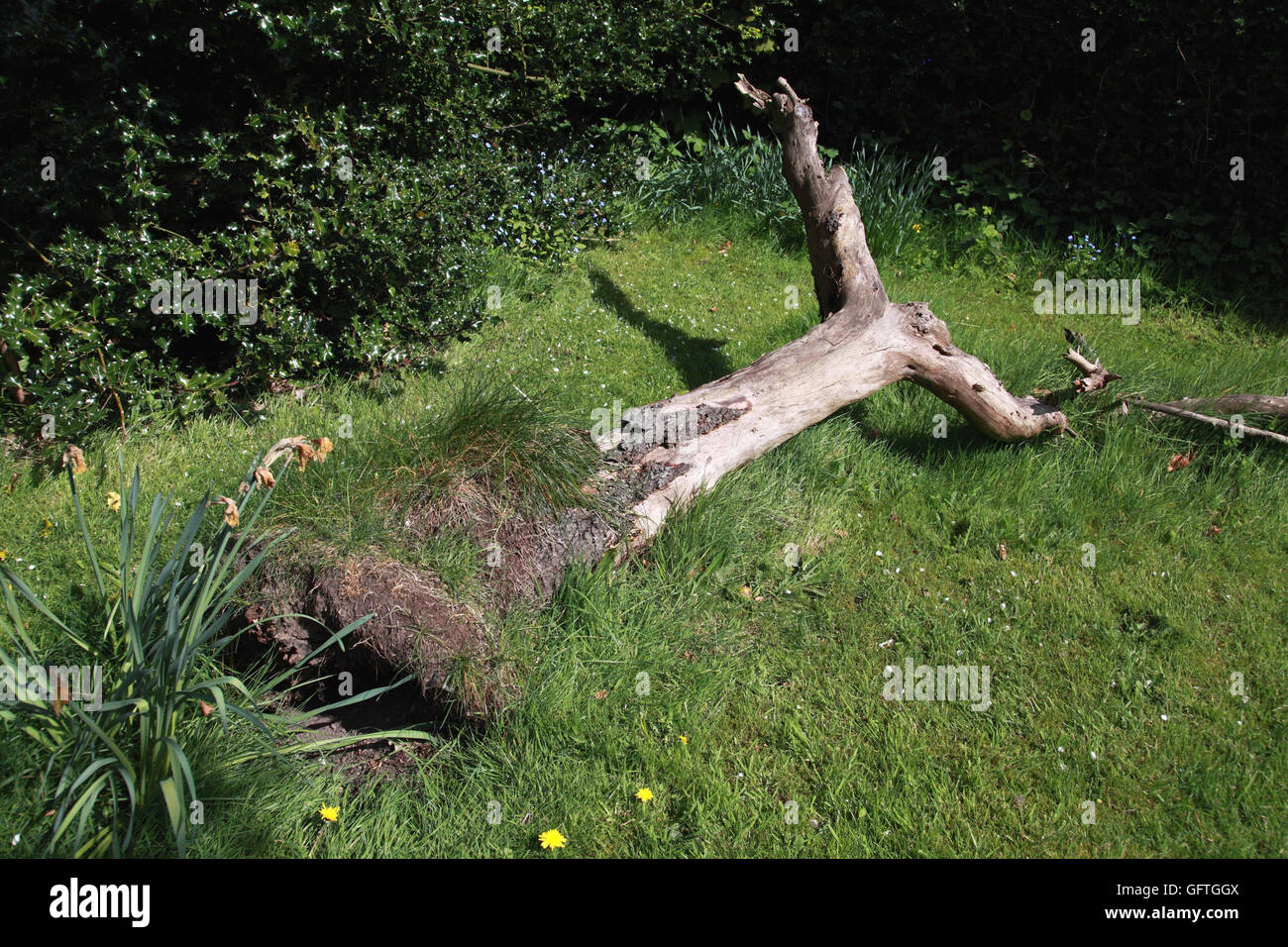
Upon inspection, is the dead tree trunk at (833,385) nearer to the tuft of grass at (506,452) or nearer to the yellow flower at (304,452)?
the tuft of grass at (506,452)

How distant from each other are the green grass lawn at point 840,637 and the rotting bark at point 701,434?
0.14 meters

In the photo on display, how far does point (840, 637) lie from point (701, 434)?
1157 mm

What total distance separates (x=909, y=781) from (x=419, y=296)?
3830mm

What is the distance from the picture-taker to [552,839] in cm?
319

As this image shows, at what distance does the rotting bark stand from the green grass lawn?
0.47 ft

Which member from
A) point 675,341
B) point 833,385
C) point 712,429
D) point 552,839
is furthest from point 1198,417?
point 552,839

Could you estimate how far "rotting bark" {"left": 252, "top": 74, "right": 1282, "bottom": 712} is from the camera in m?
3.66

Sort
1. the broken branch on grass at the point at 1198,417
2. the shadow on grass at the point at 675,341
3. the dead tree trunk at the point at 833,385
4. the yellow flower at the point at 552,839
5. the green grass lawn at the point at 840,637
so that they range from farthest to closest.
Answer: the shadow on grass at the point at 675,341, the broken branch on grass at the point at 1198,417, the dead tree trunk at the point at 833,385, the green grass lawn at the point at 840,637, the yellow flower at the point at 552,839

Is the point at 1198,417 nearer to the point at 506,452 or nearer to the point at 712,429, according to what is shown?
the point at 712,429

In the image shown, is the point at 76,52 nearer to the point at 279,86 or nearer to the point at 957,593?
the point at 279,86

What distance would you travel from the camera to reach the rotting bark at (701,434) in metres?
3.66

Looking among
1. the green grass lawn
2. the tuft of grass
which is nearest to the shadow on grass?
the green grass lawn

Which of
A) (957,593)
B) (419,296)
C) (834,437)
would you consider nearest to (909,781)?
(957,593)

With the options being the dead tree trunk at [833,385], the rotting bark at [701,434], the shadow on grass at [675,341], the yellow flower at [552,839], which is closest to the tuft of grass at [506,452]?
the rotting bark at [701,434]
